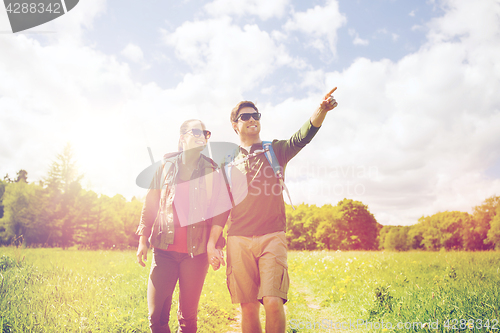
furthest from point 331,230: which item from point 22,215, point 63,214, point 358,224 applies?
point 22,215

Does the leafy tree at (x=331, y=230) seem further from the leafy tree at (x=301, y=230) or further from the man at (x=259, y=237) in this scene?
the man at (x=259, y=237)

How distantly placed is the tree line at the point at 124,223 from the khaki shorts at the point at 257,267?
3221 cm

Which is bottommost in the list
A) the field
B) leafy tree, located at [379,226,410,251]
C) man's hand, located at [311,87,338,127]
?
leafy tree, located at [379,226,410,251]

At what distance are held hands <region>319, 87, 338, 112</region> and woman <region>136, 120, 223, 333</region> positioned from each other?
5.06 ft

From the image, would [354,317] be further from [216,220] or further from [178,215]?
[178,215]

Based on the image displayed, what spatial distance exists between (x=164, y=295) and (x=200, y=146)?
70.2 inches

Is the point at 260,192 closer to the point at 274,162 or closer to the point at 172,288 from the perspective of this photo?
the point at 274,162

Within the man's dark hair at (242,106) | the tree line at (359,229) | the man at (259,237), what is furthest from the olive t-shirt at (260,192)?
the tree line at (359,229)

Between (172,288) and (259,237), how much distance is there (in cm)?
112

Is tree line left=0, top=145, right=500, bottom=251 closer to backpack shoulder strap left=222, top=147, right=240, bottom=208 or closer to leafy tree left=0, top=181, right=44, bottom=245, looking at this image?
leafy tree left=0, top=181, right=44, bottom=245

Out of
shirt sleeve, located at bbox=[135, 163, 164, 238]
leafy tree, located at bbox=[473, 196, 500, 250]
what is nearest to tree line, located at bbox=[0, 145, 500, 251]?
leafy tree, located at bbox=[473, 196, 500, 250]

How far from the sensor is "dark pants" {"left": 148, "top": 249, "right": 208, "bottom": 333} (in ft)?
9.38

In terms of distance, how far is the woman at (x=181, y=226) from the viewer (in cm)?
292

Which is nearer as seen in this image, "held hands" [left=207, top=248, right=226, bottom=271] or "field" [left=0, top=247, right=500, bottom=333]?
"held hands" [left=207, top=248, right=226, bottom=271]
